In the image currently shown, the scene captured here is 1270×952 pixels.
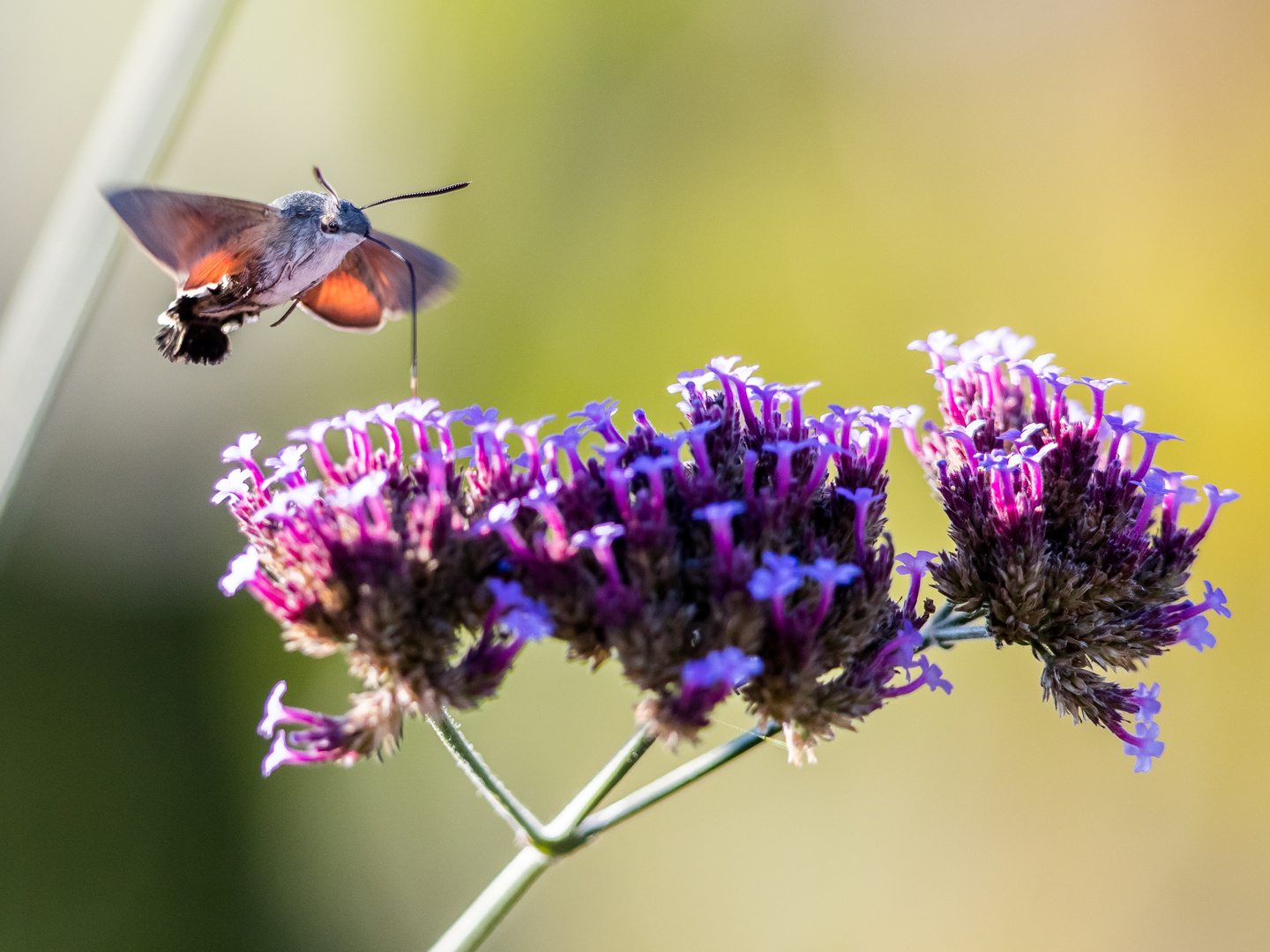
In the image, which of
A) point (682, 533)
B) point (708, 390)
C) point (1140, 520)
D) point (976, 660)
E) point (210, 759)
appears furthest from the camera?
point (210, 759)

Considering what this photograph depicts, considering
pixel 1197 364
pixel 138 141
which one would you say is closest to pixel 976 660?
pixel 1197 364

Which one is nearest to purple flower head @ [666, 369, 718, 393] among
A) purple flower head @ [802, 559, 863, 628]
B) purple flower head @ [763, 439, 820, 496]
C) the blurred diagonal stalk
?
purple flower head @ [763, 439, 820, 496]

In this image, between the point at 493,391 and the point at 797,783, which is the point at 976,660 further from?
the point at 493,391

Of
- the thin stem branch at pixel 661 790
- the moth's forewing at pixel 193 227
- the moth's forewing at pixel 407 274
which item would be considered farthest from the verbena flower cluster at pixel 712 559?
the moth's forewing at pixel 407 274

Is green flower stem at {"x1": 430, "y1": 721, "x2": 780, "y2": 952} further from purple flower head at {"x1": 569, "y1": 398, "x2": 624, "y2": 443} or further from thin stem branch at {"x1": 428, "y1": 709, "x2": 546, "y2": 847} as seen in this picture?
purple flower head at {"x1": 569, "y1": 398, "x2": 624, "y2": 443}

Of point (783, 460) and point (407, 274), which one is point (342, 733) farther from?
point (407, 274)
